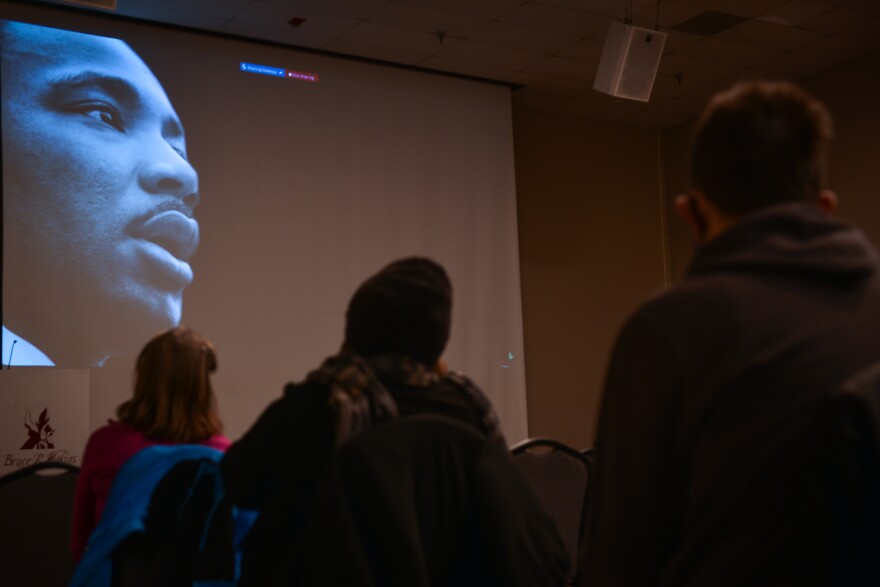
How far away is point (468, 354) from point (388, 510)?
209 inches

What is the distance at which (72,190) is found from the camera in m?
5.52

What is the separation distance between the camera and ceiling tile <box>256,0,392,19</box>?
5680 millimetres

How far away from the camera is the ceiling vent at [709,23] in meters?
6.01

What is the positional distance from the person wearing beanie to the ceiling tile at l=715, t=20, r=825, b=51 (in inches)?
194

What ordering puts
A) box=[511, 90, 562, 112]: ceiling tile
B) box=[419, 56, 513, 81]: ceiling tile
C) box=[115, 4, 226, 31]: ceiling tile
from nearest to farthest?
box=[115, 4, 226, 31]: ceiling tile → box=[419, 56, 513, 81]: ceiling tile → box=[511, 90, 562, 112]: ceiling tile

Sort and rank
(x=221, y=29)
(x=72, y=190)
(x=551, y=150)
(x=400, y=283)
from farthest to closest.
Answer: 1. (x=551, y=150)
2. (x=221, y=29)
3. (x=72, y=190)
4. (x=400, y=283)

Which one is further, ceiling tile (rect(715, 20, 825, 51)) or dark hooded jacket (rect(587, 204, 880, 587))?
ceiling tile (rect(715, 20, 825, 51))

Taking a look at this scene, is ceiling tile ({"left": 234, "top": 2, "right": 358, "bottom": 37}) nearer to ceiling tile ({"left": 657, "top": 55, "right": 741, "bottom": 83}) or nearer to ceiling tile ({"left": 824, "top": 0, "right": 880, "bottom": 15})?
ceiling tile ({"left": 657, "top": 55, "right": 741, "bottom": 83})

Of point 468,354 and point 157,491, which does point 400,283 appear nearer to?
point 157,491

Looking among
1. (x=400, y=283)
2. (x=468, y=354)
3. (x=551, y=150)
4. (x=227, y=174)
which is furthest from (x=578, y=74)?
(x=400, y=283)

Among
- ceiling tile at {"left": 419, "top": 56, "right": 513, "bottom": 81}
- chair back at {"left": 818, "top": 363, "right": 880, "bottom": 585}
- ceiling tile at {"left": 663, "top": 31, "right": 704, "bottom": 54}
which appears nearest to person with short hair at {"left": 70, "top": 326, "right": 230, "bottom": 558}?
chair back at {"left": 818, "top": 363, "right": 880, "bottom": 585}

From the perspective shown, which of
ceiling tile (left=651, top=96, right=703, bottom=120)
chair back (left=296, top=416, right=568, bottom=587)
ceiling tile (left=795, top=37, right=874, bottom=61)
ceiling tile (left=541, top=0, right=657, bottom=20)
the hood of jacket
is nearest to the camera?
the hood of jacket

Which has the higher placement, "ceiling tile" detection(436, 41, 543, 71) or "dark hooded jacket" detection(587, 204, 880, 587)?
"ceiling tile" detection(436, 41, 543, 71)

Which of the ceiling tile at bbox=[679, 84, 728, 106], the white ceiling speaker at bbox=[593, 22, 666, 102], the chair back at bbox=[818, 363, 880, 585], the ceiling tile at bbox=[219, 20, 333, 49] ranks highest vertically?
the ceiling tile at bbox=[219, 20, 333, 49]
